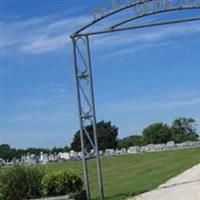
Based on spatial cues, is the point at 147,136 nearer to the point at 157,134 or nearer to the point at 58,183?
the point at 157,134

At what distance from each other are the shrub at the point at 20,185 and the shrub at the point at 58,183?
13.7 inches

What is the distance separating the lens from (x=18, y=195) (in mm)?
18922

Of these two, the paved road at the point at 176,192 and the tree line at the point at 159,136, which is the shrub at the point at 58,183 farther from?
the tree line at the point at 159,136

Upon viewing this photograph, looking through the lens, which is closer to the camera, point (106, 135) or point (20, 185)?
point (20, 185)

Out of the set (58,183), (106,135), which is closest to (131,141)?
(106,135)

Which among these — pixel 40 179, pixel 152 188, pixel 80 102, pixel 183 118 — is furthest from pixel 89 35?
pixel 183 118

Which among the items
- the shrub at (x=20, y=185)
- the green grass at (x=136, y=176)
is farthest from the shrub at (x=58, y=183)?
the green grass at (x=136, y=176)

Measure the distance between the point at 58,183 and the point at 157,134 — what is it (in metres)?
114

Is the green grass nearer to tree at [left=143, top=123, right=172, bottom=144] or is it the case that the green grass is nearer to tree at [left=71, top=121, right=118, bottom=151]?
tree at [left=71, top=121, right=118, bottom=151]

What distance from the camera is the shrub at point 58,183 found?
728 inches

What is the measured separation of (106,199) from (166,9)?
5581 mm

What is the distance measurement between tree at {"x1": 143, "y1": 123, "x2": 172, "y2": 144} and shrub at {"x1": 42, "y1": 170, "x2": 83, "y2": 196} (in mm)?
112358

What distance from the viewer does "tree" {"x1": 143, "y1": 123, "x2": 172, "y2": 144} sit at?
131750 mm

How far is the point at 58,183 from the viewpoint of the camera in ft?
60.7
